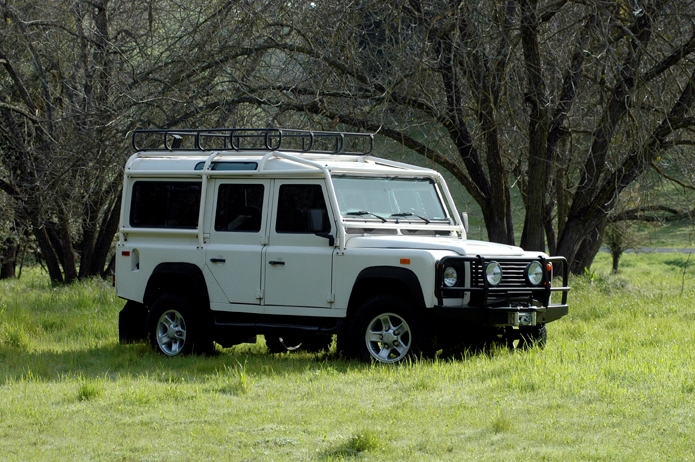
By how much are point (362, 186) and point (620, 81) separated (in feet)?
14.2

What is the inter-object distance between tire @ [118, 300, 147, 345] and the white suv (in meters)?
0.02

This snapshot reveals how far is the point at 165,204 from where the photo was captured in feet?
36.0

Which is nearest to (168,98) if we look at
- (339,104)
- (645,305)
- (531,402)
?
(339,104)

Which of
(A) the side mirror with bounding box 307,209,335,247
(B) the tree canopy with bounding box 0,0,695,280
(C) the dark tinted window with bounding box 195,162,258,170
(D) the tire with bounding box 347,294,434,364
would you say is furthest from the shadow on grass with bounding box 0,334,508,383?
(B) the tree canopy with bounding box 0,0,695,280

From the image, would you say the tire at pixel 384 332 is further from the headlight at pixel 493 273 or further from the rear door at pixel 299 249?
the headlight at pixel 493 273

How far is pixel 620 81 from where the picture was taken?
503 inches

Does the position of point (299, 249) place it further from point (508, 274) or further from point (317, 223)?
point (508, 274)

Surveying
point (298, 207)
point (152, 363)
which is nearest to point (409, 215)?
point (298, 207)

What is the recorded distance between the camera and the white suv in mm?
9336

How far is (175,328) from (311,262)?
1.91 m

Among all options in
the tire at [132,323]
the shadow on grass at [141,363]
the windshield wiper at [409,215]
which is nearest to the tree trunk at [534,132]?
the windshield wiper at [409,215]

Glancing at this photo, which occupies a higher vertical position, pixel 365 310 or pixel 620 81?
pixel 620 81

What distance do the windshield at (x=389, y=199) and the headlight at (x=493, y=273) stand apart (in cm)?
129

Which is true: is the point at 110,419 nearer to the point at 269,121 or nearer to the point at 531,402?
the point at 531,402
